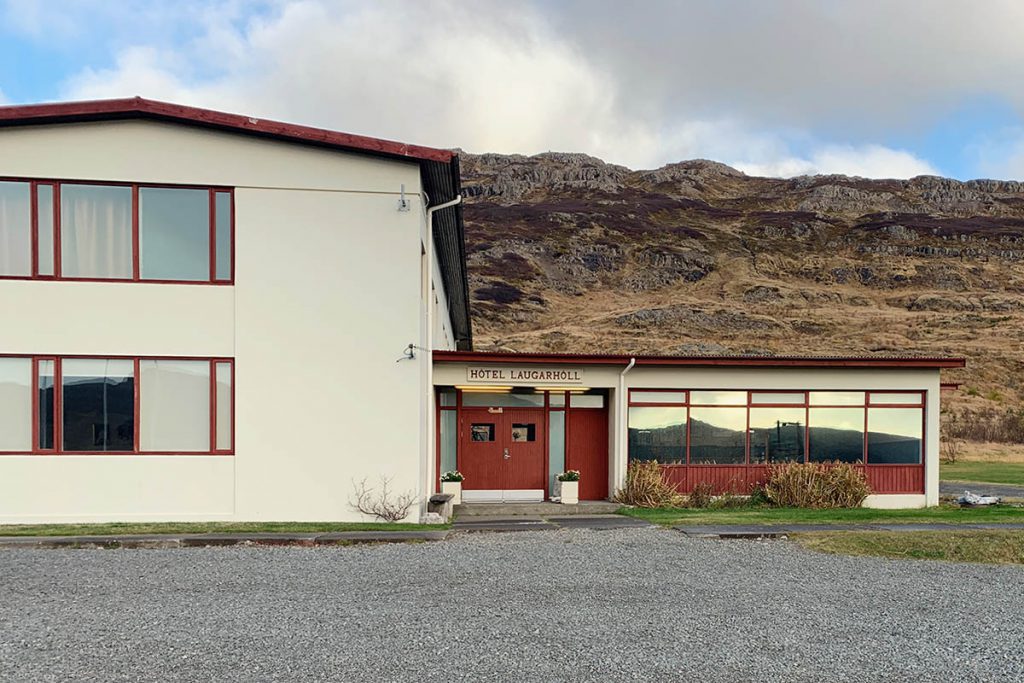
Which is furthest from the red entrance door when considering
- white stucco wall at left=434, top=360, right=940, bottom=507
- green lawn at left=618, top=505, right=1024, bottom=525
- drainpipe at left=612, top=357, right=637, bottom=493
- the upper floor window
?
the upper floor window

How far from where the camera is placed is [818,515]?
598 inches

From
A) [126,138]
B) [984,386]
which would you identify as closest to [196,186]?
[126,138]

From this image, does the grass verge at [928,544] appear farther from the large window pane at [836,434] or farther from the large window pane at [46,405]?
the large window pane at [46,405]

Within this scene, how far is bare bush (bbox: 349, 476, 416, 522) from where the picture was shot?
13.9 metres

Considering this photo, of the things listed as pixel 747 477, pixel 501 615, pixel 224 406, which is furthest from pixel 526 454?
pixel 501 615

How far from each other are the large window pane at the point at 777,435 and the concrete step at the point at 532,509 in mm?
3396

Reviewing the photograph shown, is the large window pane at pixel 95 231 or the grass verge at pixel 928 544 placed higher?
the large window pane at pixel 95 231

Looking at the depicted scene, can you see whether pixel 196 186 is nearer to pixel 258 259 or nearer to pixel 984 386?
pixel 258 259

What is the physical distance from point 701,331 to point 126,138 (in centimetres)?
5701

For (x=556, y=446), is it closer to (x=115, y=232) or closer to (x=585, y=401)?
(x=585, y=401)

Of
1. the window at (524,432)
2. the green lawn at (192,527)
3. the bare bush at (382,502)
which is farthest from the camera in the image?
the window at (524,432)

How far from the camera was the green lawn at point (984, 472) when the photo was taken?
25.8m

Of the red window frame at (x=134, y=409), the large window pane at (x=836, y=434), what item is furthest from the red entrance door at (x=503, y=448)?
the red window frame at (x=134, y=409)

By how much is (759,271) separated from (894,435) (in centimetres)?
7167
